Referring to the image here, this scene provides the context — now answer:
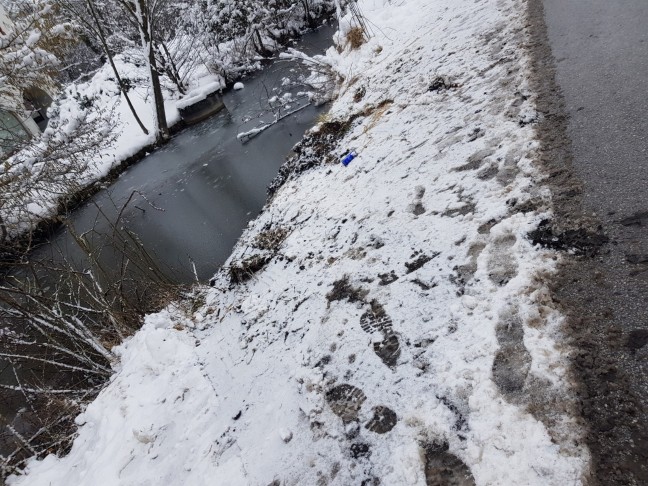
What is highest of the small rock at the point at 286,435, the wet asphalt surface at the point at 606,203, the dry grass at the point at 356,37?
the dry grass at the point at 356,37

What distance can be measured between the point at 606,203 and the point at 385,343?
1.49 meters

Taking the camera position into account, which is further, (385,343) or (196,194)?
(196,194)

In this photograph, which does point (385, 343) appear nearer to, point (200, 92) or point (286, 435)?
point (286, 435)

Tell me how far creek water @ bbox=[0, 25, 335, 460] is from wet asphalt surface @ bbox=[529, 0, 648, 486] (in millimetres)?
4155

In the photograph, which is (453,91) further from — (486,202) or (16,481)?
(16,481)

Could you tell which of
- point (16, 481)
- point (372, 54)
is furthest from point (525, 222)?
point (372, 54)

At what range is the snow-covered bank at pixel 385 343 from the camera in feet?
5.26

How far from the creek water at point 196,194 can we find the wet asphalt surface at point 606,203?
13.6 feet

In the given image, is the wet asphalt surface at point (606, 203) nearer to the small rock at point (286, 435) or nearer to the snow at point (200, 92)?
the small rock at point (286, 435)

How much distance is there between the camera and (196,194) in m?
8.05

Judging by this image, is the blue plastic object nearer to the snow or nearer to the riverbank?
the riverbank

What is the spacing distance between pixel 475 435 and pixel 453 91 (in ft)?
12.9

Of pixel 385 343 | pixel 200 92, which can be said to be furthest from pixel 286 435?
pixel 200 92

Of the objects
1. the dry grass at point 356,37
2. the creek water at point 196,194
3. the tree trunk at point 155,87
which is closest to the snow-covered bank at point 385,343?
the creek water at point 196,194
